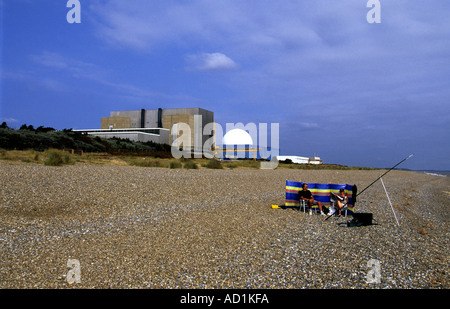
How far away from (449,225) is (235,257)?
7.51 m

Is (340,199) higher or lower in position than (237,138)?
lower

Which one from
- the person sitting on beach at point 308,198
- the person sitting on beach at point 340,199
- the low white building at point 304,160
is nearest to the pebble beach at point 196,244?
the person sitting on beach at point 308,198

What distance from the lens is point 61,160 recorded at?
1906 cm

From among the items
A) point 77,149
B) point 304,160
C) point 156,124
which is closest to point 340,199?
point 77,149

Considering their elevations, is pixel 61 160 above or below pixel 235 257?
above

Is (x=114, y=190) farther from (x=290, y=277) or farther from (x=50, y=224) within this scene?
(x=290, y=277)

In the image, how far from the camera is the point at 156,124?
231 feet

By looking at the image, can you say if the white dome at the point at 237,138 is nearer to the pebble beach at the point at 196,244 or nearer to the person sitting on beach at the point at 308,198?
the pebble beach at the point at 196,244

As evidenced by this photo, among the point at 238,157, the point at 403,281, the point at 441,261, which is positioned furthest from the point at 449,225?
the point at 238,157

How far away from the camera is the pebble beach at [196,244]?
4.62m

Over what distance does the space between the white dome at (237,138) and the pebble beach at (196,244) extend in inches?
1868

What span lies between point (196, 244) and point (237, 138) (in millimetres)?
52963

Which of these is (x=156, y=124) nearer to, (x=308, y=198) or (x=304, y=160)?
(x=304, y=160)
